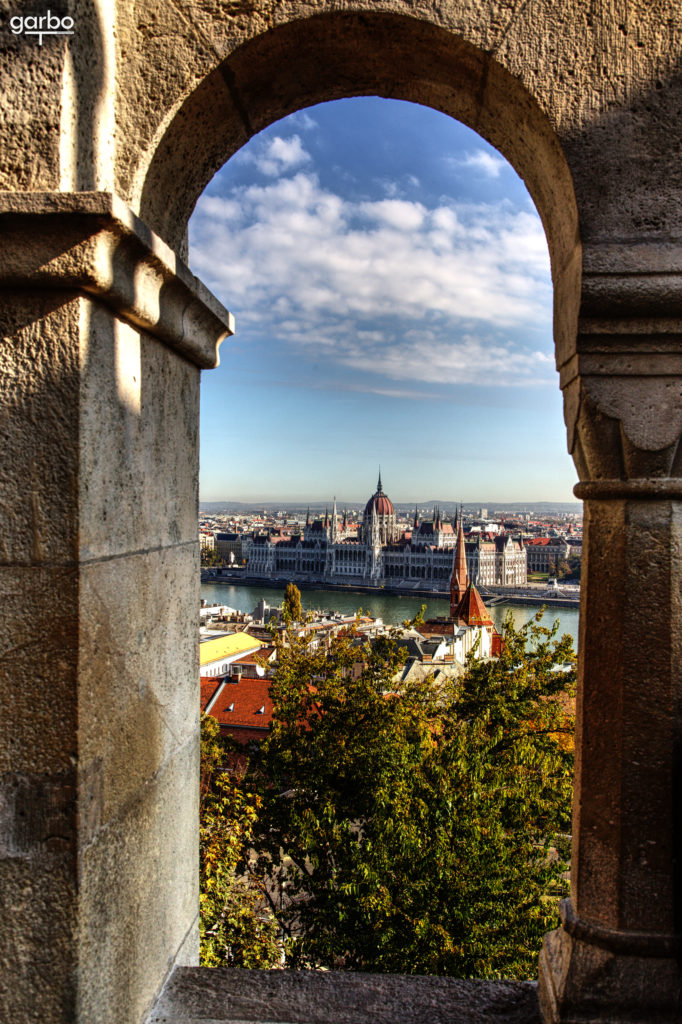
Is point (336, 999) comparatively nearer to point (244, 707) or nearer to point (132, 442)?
point (132, 442)

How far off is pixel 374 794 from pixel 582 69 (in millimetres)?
5124

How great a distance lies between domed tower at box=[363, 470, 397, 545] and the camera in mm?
70438

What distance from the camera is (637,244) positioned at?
1.00 meters

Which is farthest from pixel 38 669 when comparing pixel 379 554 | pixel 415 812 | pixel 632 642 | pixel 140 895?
pixel 379 554

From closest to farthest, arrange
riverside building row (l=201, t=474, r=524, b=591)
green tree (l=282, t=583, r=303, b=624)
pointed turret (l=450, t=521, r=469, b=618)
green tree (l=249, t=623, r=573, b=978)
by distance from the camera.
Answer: green tree (l=249, t=623, r=573, b=978) < green tree (l=282, t=583, r=303, b=624) < pointed turret (l=450, t=521, r=469, b=618) < riverside building row (l=201, t=474, r=524, b=591)

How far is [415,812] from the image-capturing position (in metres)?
5.58

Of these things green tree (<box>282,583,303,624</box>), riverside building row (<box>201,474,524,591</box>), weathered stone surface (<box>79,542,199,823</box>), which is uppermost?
weathered stone surface (<box>79,542,199,823</box>)

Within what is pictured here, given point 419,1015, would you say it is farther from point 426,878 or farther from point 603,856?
point 426,878

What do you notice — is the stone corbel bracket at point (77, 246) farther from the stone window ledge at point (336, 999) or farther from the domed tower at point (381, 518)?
the domed tower at point (381, 518)

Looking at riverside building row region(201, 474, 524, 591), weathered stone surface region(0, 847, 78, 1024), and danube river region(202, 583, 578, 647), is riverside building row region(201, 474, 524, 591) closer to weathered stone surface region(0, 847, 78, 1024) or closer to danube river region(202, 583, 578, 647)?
danube river region(202, 583, 578, 647)

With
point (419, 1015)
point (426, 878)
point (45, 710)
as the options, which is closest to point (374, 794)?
point (426, 878)

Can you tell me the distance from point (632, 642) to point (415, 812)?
501 cm

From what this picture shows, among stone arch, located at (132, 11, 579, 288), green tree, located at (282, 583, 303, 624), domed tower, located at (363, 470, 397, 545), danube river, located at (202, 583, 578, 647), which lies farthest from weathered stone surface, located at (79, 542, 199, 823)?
domed tower, located at (363, 470, 397, 545)

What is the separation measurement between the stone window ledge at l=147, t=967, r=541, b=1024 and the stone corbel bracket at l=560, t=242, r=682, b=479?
31.9 inches
